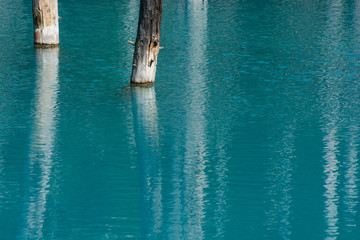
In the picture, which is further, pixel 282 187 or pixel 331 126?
pixel 331 126

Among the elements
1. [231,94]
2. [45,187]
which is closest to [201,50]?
[231,94]

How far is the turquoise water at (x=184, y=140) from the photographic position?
6828 mm

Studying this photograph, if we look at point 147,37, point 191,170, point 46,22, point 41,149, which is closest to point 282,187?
Result: point 191,170

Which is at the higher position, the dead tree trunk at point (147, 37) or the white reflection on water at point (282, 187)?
the dead tree trunk at point (147, 37)

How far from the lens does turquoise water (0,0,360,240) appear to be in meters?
6.83

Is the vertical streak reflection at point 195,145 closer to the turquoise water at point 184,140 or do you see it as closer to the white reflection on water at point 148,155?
the turquoise water at point 184,140

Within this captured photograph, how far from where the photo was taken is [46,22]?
16.6 m

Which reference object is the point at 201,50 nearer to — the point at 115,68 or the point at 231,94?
the point at 115,68

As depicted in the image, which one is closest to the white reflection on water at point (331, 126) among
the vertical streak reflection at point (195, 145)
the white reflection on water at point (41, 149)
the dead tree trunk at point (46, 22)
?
the vertical streak reflection at point (195, 145)

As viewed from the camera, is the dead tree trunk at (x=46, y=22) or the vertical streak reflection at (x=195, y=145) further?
the dead tree trunk at (x=46, y=22)

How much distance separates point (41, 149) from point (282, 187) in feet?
11.6

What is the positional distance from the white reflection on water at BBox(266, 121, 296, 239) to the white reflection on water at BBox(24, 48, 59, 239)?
250cm

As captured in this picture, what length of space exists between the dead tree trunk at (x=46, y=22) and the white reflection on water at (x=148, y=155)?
4821 mm

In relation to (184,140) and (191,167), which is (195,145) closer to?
(184,140)
